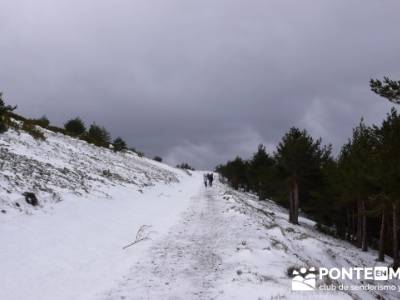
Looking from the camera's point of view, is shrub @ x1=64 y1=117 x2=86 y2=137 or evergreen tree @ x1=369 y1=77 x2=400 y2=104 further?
shrub @ x1=64 y1=117 x2=86 y2=137

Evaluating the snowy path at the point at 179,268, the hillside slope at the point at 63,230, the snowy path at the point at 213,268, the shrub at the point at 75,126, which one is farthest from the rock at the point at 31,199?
the shrub at the point at 75,126

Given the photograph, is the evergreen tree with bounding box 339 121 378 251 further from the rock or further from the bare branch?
the rock

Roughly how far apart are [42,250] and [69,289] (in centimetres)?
246

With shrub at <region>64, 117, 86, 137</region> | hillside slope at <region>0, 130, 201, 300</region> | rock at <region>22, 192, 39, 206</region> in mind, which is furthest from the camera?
shrub at <region>64, 117, 86, 137</region>

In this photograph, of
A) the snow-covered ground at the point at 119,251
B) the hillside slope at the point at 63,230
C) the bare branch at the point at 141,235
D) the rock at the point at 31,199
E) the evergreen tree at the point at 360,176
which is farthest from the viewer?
the evergreen tree at the point at 360,176

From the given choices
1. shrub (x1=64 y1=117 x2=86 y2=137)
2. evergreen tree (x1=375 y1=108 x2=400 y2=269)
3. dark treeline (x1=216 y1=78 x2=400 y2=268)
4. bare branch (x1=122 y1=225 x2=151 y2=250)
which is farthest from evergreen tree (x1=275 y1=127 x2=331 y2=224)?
shrub (x1=64 y1=117 x2=86 y2=137)

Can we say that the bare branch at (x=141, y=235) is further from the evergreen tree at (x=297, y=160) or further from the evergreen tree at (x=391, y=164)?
the evergreen tree at (x=297, y=160)

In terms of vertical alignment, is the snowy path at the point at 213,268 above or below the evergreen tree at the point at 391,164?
below

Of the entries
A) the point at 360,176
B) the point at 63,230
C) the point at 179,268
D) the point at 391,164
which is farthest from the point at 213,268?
the point at 360,176

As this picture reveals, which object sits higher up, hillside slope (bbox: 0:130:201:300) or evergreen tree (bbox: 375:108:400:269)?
evergreen tree (bbox: 375:108:400:269)

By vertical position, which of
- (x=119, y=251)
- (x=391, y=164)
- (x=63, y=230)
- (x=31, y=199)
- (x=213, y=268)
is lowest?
(x=119, y=251)

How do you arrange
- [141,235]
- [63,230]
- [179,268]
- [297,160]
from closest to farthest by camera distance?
1. [179,268]
2. [63,230]
3. [141,235]
4. [297,160]

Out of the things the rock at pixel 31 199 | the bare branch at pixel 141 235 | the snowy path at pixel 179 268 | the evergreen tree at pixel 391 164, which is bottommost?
the bare branch at pixel 141 235

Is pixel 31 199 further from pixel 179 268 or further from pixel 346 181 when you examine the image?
pixel 346 181
